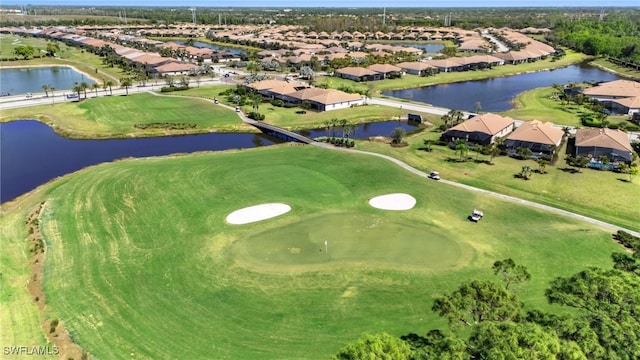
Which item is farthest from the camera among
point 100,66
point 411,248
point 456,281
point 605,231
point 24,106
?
point 100,66

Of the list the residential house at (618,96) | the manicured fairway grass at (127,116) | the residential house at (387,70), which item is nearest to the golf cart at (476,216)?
the manicured fairway grass at (127,116)

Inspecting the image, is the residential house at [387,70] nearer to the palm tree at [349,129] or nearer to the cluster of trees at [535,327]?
the palm tree at [349,129]

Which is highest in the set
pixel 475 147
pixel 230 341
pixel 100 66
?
pixel 100 66

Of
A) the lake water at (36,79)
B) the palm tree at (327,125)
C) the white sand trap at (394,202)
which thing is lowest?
the white sand trap at (394,202)

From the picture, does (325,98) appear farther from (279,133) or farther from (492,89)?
(492,89)

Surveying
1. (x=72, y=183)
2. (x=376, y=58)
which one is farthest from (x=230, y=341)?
(x=376, y=58)

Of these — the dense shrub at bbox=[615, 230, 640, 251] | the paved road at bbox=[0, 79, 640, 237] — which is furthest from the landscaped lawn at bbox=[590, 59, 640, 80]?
the dense shrub at bbox=[615, 230, 640, 251]

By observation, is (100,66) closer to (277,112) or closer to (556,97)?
(277,112)

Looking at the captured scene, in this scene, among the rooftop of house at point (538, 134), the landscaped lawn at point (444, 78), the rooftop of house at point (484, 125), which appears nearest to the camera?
the rooftop of house at point (538, 134)
